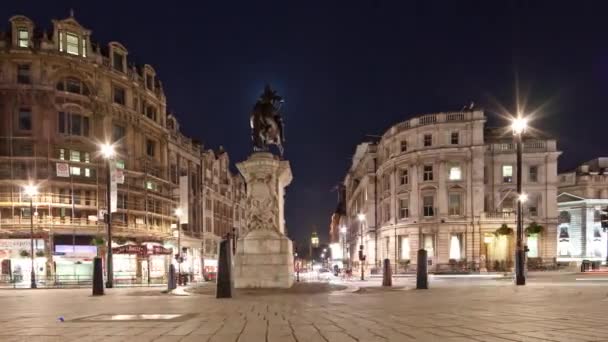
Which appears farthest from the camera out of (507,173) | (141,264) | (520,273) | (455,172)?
(507,173)

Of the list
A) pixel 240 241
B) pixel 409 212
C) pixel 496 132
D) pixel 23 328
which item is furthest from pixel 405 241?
pixel 23 328

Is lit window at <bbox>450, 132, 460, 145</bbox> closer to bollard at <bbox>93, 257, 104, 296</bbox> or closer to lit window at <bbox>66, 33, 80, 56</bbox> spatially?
lit window at <bbox>66, 33, 80, 56</bbox>

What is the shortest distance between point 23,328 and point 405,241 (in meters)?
58.7

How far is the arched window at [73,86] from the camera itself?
54062mm

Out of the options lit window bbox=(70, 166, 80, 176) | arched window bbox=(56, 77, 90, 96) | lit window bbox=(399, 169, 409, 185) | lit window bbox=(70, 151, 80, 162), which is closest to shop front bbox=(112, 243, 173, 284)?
lit window bbox=(70, 166, 80, 176)

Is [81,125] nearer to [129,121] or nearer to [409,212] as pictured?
[129,121]

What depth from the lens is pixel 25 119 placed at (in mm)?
52156

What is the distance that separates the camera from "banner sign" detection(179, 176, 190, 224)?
66250 millimetres

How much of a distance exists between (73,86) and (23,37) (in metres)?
6.86

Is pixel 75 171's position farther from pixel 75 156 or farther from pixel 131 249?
pixel 131 249

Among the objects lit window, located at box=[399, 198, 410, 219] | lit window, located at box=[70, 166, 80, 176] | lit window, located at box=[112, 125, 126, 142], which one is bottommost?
lit window, located at box=[399, 198, 410, 219]

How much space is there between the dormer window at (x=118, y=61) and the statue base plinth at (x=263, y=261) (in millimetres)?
45422

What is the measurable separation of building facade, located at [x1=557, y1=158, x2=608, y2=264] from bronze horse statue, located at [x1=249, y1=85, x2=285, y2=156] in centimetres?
6902

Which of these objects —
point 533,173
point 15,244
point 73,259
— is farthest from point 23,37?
point 533,173
